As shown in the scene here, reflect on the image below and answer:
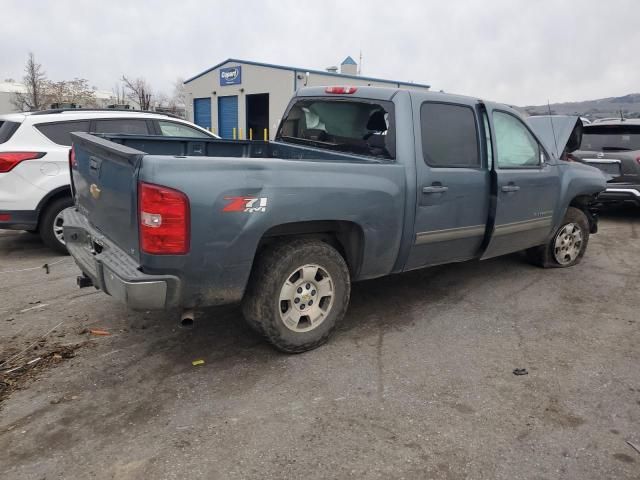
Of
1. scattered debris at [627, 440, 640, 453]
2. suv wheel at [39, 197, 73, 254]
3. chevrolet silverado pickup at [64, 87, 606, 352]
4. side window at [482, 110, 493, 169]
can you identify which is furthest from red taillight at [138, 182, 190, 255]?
suv wheel at [39, 197, 73, 254]

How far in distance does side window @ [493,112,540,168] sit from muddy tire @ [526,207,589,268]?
1.14 m

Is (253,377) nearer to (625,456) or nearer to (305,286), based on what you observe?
(305,286)

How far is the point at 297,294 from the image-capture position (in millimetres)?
3549

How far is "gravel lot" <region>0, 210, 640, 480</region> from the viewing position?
8.32 feet

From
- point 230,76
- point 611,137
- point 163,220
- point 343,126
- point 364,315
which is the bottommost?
point 364,315

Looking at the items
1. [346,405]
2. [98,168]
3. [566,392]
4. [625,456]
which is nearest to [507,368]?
[566,392]

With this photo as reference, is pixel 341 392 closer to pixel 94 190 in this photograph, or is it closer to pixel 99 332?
pixel 99 332

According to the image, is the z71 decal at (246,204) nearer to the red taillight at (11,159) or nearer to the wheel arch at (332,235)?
the wheel arch at (332,235)

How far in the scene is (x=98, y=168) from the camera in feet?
11.2

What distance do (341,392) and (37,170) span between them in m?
4.65

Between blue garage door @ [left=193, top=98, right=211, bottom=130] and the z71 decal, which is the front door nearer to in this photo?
the z71 decal

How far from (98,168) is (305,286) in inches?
63.5

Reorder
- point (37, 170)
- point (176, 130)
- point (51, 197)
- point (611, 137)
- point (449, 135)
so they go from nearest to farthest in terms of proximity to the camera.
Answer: point (449, 135)
point (37, 170)
point (51, 197)
point (176, 130)
point (611, 137)

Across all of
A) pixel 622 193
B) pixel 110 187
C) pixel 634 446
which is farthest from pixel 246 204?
pixel 622 193
